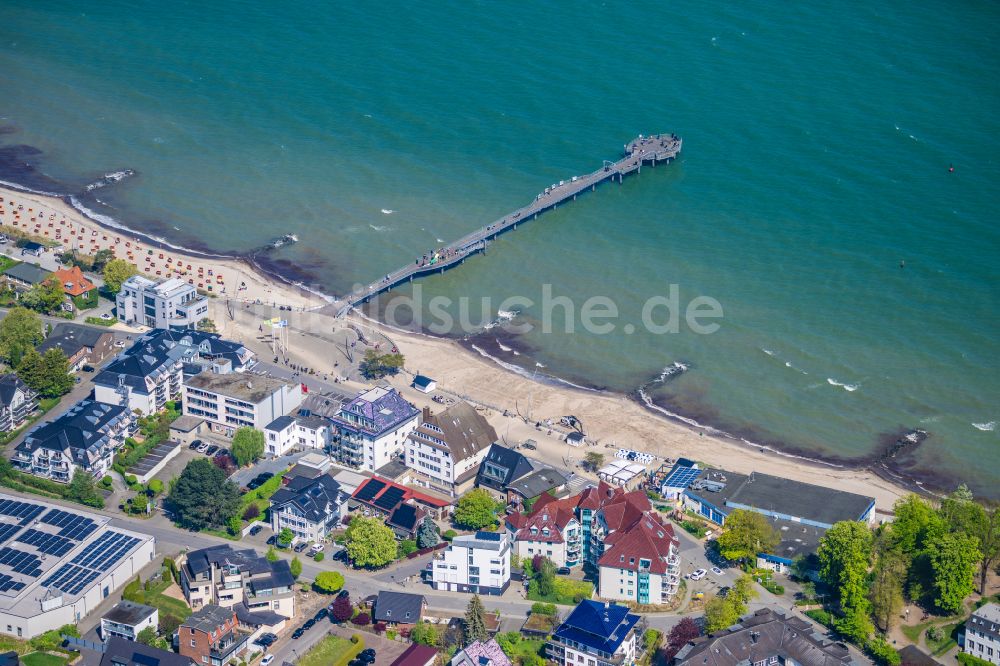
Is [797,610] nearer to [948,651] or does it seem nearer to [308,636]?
[948,651]

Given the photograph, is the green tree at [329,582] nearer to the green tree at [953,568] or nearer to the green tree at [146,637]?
the green tree at [146,637]

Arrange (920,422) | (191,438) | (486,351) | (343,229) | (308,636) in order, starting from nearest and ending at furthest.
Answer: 1. (308,636)
2. (191,438)
3. (920,422)
4. (486,351)
5. (343,229)

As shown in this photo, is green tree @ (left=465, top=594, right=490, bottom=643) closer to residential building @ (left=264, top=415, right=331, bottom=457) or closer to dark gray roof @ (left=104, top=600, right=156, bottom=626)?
dark gray roof @ (left=104, top=600, right=156, bottom=626)

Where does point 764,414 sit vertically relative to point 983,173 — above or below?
below

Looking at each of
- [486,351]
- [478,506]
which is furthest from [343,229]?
[478,506]

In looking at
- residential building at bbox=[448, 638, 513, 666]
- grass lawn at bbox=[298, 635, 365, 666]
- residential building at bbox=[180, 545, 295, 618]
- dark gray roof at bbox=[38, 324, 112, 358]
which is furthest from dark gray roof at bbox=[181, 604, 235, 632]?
dark gray roof at bbox=[38, 324, 112, 358]

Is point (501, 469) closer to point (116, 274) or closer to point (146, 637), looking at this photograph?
point (146, 637)
